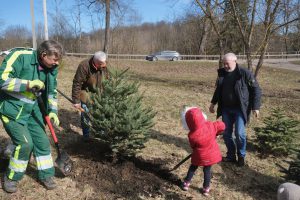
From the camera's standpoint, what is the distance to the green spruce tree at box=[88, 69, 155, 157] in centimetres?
460

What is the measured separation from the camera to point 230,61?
513cm

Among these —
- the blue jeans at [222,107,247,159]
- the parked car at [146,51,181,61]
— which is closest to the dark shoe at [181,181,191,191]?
the blue jeans at [222,107,247,159]

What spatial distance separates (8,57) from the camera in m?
3.67

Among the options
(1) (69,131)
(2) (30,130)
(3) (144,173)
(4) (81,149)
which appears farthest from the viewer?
(1) (69,131)

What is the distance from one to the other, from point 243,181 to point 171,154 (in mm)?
1417

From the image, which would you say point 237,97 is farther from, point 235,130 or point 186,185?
point 186,185

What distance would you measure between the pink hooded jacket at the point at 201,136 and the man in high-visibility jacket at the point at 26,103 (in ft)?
6.14

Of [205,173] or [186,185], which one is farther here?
[186,185]

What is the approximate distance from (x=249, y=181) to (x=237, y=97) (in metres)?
1.41

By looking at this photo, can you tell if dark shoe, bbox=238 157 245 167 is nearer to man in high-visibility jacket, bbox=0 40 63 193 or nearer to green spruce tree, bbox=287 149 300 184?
green spruce tree, bbox=287 149 300 184

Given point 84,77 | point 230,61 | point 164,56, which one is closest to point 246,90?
point 230,61

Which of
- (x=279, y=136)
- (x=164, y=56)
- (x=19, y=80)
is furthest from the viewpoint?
(x=164, y=56)

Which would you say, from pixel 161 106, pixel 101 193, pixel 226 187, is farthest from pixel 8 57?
pixel 161 106

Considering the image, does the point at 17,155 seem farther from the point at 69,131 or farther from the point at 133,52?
the point at 133,52
